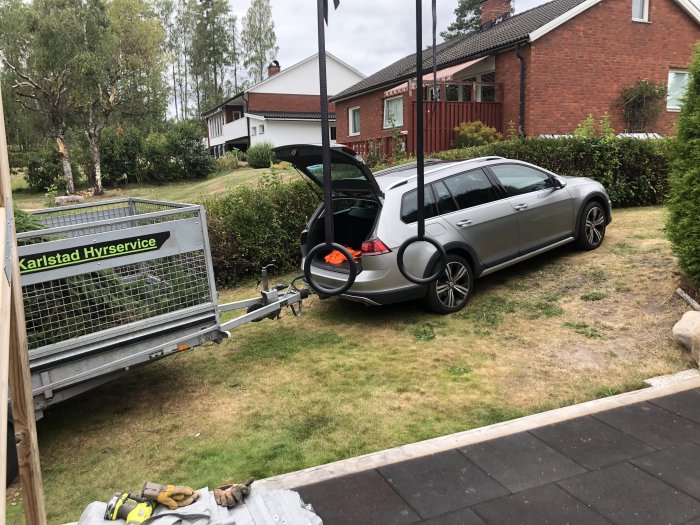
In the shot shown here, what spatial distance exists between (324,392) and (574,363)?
7.13 ft

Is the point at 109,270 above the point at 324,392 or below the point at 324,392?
above

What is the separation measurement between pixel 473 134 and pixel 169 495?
13.9 meters

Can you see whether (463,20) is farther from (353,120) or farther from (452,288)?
(452,288)

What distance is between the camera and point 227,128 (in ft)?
148

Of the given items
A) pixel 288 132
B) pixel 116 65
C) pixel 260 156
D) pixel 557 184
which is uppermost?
pixel 116 65

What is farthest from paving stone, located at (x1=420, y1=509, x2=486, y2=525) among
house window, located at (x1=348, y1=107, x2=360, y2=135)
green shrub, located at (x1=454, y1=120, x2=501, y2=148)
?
house window, located at (x1=348, y1=107, x2=360, y2=135)

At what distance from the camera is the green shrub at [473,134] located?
15.0 m

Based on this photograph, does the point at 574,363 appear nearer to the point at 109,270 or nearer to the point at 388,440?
the point at 388,440

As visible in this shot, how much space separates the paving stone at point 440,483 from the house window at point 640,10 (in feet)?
61.0

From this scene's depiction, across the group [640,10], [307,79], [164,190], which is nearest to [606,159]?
[640,10]

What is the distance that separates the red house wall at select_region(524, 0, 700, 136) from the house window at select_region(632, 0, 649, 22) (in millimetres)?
154

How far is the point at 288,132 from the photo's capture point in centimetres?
3691

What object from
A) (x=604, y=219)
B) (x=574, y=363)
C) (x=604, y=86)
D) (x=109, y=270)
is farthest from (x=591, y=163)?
(x=109, y=270)

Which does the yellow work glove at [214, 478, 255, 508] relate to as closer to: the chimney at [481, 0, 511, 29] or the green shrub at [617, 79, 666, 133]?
the green shrub at [617, 79, 666, 133]
